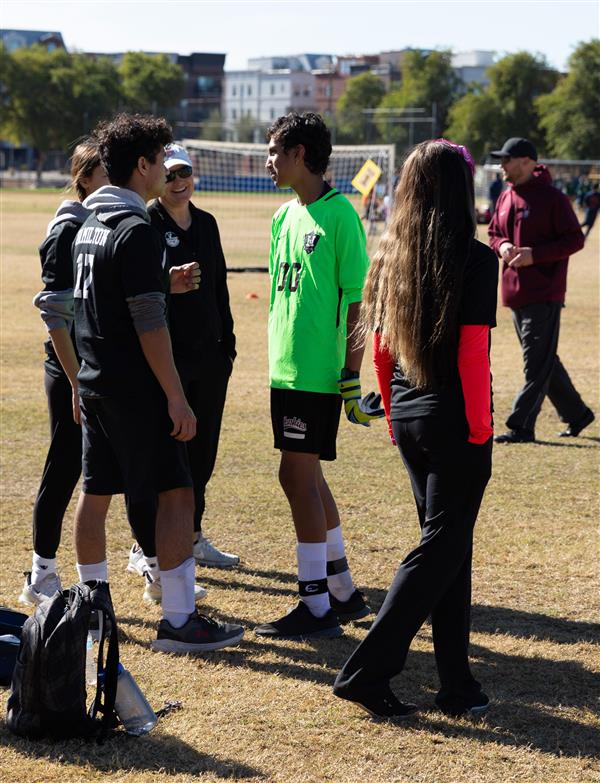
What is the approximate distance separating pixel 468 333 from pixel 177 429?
122cm

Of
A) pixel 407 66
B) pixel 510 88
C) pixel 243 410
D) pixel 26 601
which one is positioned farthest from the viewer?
pixel 407 66

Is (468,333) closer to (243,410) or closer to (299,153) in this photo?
(299,153)

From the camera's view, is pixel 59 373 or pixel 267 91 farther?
pixel 267 91

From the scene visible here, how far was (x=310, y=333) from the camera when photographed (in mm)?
4676

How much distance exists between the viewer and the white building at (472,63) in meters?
151

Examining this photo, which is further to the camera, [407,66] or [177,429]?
[407,66]

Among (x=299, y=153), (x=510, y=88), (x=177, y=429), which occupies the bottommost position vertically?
(x=177, y=429)

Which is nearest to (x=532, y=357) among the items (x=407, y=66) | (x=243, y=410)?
(x=243, y=410)

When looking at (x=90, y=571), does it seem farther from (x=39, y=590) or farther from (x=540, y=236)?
(x=540, y=236)

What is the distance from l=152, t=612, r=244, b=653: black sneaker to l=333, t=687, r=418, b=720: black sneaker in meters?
0.72

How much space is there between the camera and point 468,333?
366 cm

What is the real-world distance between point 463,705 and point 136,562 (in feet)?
6.86

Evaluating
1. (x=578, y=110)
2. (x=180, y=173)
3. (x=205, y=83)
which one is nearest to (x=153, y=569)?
(x=180, y=173)

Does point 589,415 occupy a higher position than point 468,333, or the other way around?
point 468,333
